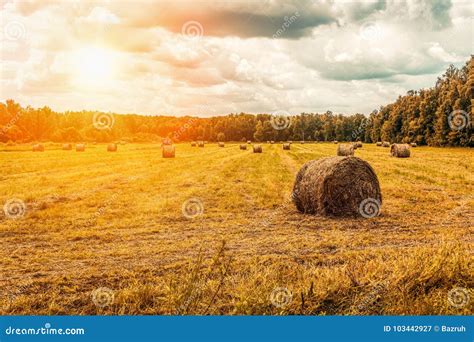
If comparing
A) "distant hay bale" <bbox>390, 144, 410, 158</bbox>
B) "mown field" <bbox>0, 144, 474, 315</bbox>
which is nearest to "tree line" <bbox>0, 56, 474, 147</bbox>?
"distant hay bale" <bbox>390, 144, 410, 158</bbox>

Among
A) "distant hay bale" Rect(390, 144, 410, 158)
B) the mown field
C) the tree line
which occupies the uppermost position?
the tree line

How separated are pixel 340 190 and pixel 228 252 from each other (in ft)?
19.6

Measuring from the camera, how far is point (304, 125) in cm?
13675

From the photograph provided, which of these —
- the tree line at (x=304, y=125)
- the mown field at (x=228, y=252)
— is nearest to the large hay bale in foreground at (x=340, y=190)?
the mown field at (x=228, y=252)

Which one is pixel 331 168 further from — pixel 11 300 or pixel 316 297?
pixel 11 300

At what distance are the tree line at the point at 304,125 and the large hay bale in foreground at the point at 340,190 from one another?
54509 mm

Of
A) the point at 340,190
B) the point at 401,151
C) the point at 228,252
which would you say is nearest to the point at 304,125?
the point at 401,151

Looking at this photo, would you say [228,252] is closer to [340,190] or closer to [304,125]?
[340,190]

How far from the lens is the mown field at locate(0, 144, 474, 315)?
5.29 meters

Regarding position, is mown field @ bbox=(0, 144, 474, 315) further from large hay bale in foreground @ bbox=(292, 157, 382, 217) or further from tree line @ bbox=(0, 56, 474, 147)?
tree line @ bbox=(0, 56, 474, 147)

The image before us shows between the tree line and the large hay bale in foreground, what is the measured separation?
54509 mm

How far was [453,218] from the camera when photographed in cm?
1288

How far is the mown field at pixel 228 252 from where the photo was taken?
5.29m

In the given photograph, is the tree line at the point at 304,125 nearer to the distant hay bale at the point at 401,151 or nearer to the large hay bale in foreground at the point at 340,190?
the distant hay bale at the point at 401,151
